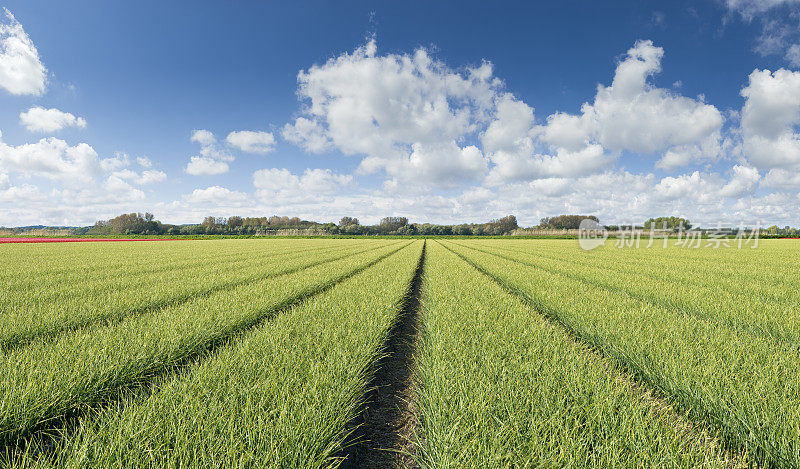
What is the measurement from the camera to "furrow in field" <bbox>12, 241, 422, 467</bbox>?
1.84 m

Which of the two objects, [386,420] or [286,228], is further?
[286,228]

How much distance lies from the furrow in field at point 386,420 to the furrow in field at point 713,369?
96.4 inches

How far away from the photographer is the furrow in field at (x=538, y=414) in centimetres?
189

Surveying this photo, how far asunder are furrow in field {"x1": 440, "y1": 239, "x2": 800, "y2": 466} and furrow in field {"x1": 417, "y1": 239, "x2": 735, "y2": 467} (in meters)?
0.22

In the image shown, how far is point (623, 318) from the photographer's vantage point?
→ 16.1 feet

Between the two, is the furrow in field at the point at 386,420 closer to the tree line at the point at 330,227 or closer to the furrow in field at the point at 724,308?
the furrow in field at the point at 724,308

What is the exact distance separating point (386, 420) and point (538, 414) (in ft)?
4.74

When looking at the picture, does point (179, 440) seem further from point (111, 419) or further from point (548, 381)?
point (548, 381)

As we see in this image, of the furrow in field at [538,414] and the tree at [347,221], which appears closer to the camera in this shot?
the furrow in field at [538,414]

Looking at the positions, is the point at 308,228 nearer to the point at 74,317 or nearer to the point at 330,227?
the point at 330,227

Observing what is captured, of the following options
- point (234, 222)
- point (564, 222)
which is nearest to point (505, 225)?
point (564, 222)

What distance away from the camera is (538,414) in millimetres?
2301

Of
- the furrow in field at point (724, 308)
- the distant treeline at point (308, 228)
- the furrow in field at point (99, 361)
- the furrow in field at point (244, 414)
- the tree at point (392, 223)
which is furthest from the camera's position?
the tree at point (392, 223)

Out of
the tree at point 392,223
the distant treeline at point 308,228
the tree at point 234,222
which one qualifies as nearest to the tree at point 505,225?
the distant treeline at point 308,228
